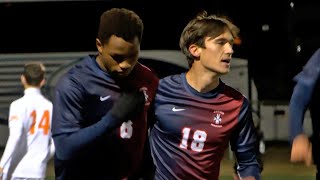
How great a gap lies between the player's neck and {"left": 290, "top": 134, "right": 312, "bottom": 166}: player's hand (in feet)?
1.47

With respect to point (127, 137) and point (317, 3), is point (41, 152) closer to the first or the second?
point (127, 137)

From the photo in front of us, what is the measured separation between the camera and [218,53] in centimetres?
299

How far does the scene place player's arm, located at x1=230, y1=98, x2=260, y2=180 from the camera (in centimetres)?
303

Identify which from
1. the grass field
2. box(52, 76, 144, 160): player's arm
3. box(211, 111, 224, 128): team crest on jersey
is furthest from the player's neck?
the grass field

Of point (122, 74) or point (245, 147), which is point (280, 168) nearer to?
point (245, 147)

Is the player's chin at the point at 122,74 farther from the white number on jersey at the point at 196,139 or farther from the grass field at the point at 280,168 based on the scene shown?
the grass field at the point at 280,168

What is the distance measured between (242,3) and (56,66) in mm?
2764

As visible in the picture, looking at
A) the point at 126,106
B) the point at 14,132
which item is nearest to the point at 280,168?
the point at 14,132

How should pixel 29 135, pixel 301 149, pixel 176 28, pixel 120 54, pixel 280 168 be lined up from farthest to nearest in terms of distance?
1. pixel 280 168
2. pixel 176 28
3. pixel 29 135
4. pixel 301 149
5. pixel 120 54

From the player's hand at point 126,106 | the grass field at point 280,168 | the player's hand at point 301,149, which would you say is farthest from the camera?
the grass field at point 280,168

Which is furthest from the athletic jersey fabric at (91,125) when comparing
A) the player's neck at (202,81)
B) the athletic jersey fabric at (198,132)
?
the player's neck at (202,81)

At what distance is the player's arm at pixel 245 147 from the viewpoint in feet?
9.93

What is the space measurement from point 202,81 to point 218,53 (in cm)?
14

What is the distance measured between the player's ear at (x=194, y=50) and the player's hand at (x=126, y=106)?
632 millimetres
